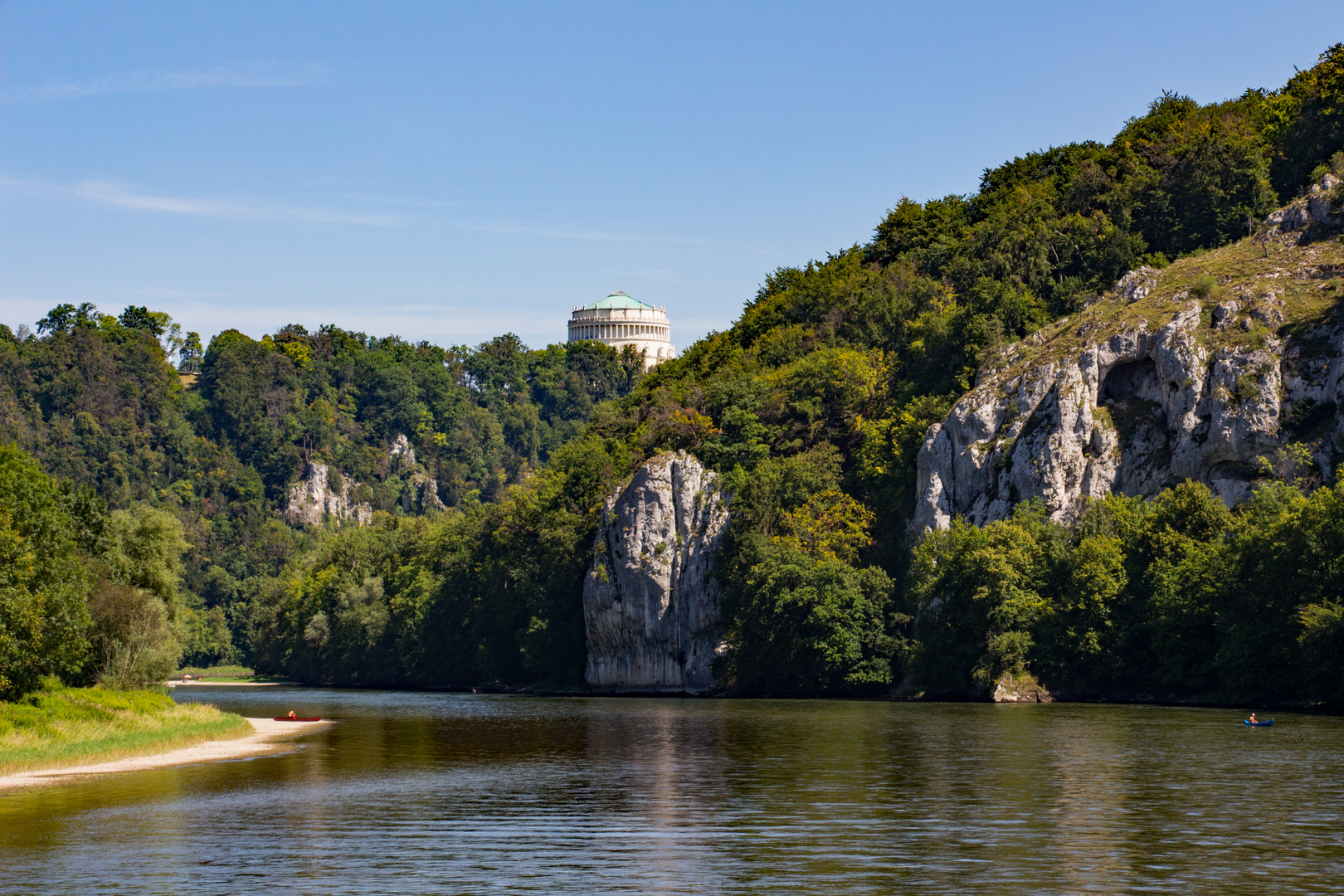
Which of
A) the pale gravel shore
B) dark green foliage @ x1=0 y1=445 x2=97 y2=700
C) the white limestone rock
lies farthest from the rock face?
dark green foliage @ x1=0 y1=445 x2=97 y2=700

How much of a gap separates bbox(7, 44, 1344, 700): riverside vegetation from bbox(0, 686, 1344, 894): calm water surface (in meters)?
11.6

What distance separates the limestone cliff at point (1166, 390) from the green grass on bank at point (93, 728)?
163 ft

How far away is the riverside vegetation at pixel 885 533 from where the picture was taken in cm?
6738

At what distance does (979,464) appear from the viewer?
93062 millimetres

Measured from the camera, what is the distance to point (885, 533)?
10150cm

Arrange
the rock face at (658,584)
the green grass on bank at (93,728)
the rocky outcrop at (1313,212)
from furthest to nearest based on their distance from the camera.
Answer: the rock face at (658,584) < the rocky outcrop at (1313,212) < the green grass on bank at (93,728)

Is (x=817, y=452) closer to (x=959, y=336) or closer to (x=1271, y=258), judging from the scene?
(x=959, y=336)

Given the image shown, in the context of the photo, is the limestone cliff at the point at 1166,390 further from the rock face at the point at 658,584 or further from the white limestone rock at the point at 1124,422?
the rock face at the point at 658,584

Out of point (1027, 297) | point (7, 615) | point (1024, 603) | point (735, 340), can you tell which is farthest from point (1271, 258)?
point (7, 615)

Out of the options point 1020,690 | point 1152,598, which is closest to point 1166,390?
point 1152,598

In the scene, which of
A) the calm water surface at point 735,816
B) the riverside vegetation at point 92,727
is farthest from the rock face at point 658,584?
the calm water surface at point 735,816

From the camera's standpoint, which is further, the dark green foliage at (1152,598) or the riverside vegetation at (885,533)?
the riverside vegetation at (885,533)

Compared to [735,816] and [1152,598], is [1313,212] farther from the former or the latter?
[735,816]

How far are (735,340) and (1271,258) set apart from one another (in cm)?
5798
